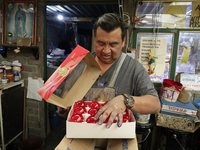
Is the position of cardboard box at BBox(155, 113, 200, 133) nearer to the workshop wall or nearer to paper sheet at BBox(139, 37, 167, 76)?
paper sheet at BBox(139, 37, 167, 76)

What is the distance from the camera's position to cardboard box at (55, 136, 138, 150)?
70 centimetres

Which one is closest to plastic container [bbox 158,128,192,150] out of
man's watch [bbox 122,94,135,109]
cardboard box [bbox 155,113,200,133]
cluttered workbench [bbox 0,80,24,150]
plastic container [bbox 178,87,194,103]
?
cardboard box [bbox 155,113,200,133]

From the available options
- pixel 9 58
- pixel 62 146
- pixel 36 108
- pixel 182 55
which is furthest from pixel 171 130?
pixel 9 58

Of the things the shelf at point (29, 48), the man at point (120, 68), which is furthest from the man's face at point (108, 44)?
the shelf at point (29, 48)

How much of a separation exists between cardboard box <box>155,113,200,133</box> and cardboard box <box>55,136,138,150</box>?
1391mm

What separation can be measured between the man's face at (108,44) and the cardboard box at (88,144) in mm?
660

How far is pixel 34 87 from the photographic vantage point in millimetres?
2605

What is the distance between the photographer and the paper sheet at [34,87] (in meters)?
2.58

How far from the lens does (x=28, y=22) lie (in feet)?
7.86

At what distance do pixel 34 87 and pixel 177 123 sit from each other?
97.6 inches

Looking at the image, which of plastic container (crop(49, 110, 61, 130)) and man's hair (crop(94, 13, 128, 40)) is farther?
plastic container (crop(49, 110, 61, 130))

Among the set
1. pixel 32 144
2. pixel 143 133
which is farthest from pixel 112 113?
pixel 32 144

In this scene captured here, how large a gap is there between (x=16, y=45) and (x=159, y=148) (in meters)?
2.91

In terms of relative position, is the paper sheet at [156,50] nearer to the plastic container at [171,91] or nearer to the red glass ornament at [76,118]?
the plastic container at [171,91]
